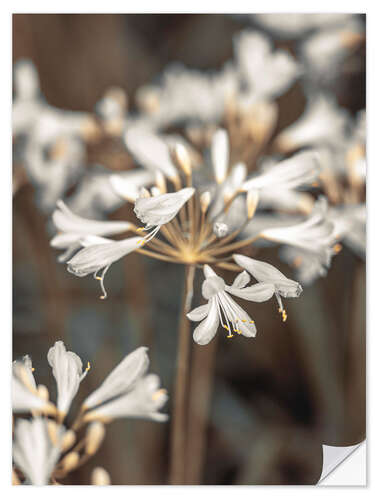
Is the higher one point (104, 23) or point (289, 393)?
point (104, 23)

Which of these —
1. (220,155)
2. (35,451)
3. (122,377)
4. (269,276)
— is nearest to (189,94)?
(220,155)

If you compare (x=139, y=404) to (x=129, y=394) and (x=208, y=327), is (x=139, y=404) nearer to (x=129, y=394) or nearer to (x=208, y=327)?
(x=129, y=394)

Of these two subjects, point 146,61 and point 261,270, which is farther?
point 146,61

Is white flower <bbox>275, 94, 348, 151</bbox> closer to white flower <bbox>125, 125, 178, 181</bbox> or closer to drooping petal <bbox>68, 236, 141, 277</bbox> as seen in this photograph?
white flower <bbox>125, 125, 178, 181</bbox>

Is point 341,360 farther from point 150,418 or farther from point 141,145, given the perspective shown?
point 141,145

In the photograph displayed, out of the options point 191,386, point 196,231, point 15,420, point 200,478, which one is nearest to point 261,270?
point 196,231

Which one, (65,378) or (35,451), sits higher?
(65,378)
